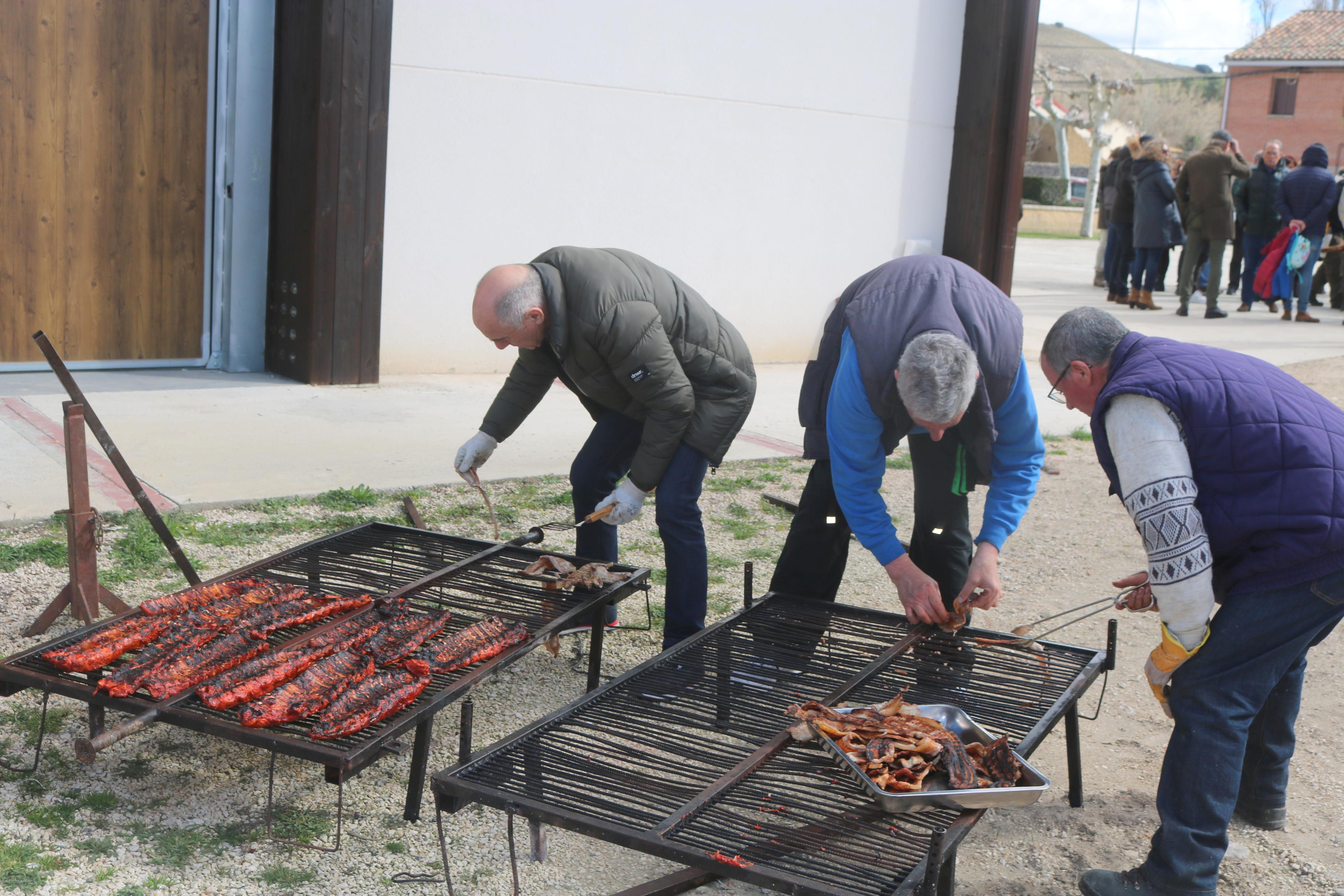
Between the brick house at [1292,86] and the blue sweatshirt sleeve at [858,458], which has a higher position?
the brick house at [1292,86]

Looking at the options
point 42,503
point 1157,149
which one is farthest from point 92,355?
point 1157,149

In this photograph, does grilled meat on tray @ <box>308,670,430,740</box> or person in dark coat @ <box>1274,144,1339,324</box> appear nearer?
grilled meat on tray @ <box>308,670,430,740</box>

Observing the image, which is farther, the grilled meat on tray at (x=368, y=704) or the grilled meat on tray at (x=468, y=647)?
the grilled meat on tray at (x=468, y=647)

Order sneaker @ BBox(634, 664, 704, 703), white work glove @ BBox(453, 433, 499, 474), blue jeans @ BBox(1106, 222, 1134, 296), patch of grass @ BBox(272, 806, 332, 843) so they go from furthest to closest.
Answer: blue jeans @ BBox(1106, 222, 1134, 296) < white work glove @ BBox(453, 433, 499, 474) < sneaker @ BBox(634, 664, 704, 703) < patch of grass @ BBox(272, 806, 332, 843)

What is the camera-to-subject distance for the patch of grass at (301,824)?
10.1 feet

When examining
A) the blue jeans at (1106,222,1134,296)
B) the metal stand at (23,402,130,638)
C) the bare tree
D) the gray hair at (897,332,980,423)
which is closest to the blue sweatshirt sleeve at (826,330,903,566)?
the gray hair at (897,332,980,423)

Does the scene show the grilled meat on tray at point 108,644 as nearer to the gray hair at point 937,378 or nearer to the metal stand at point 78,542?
the metal stand at point 78,542

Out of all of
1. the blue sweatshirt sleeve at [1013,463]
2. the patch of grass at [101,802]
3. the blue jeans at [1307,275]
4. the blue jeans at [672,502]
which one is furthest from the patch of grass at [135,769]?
the blue jeans at [1307,275]

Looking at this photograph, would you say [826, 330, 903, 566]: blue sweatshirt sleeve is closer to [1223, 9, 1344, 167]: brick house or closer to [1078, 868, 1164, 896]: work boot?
[1078, 868, 1164, 896]: work boot

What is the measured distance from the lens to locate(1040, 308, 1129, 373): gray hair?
2.96 m

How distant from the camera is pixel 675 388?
3939 mm

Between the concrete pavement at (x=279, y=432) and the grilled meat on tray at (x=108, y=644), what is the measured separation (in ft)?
6.80

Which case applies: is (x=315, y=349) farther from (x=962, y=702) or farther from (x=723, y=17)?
(x=962, y=702)

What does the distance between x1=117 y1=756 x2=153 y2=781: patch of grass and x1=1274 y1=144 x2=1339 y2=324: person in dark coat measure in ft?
46.4
